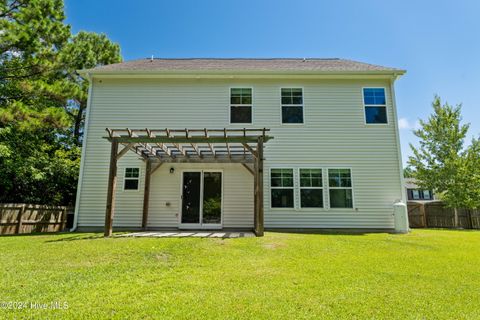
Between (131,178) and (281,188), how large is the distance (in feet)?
17.1

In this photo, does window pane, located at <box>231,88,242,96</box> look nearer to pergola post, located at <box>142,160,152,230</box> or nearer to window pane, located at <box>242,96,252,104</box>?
window pane, located at <box>242,96,252,104</box>

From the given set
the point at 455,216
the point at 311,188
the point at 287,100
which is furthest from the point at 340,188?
the point at 455,216

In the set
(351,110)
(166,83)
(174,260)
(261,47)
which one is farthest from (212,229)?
(261,47)

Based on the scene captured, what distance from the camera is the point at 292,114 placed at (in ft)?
32.1

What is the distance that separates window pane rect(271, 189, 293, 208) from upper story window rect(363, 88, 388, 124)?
3897mm

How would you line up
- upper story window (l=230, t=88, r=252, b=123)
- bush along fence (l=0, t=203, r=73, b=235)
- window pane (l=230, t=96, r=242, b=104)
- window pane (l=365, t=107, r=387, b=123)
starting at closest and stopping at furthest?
bush along fence (l=0, t=203, r=73, b=235) → window pane (l=365, t=107, r=387, b=123) → upper story window (l=230, t=88, r=252, b=123) → window pane (l=230, t=96, r=242, b=104)

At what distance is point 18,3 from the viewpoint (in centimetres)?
938

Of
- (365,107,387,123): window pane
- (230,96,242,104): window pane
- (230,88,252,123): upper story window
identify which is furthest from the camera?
(230,96,242,104): window pane

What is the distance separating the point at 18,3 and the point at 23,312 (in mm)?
11265

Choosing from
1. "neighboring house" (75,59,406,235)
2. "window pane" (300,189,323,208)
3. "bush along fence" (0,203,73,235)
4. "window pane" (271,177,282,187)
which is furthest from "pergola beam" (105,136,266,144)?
"bush along fence" (0,203,73,235)

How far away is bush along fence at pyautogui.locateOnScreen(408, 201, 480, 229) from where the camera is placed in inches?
513

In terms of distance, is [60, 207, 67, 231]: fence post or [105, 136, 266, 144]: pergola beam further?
[60, 207, 67, 231]: fence post

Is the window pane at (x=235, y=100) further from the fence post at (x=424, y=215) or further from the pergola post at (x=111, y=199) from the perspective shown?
the fence post at (x=424, y=215)

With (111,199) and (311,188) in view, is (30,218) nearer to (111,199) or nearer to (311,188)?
(111,199)
